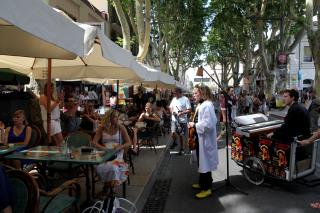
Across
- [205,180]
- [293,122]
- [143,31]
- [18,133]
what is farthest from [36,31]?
[143,31]

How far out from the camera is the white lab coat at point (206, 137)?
6223mm

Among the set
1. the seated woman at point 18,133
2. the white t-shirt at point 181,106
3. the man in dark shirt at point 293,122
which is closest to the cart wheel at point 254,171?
the man in dark shirt at point 293,122

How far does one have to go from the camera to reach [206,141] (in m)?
6.32

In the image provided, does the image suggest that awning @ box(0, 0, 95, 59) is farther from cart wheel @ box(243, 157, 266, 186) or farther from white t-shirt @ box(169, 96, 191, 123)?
white t-shirt @ box(169, 96, 191, 123)

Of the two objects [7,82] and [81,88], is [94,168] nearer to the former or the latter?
[7,82]

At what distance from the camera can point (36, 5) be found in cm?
363

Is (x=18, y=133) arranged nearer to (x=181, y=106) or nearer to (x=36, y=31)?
(x=36, y=31)

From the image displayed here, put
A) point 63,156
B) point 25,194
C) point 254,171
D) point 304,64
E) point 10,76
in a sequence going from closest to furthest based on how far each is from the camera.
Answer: point 25,194, point 63,156, point 254,171, point 10,76, point 304,64

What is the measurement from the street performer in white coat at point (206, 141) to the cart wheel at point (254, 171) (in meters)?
0.84

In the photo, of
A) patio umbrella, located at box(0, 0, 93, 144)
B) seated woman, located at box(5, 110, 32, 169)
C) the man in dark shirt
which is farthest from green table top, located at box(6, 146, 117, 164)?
the man in dark shirt

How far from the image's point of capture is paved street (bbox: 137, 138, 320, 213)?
5.80m

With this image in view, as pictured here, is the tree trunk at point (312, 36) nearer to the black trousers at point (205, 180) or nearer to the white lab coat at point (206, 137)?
the white lab coat at point (206, 137)

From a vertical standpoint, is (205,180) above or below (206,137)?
below

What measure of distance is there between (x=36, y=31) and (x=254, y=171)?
4.61 meters
